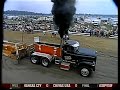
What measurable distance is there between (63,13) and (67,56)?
2.15 ft

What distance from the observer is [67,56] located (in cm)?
317

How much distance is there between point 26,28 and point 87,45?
91cm

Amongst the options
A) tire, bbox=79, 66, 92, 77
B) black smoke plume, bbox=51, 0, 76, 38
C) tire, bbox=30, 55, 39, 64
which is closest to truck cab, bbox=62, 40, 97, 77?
tire, bbox=79, 66, 92, 77

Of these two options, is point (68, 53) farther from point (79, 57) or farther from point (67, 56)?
point (79, 57)

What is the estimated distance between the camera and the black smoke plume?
2812 mm

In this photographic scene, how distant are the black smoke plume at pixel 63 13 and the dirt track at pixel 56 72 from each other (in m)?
0.37

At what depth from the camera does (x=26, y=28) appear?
300cm

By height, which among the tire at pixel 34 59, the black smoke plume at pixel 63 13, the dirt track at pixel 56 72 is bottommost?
the dirt track at pixel 56 72

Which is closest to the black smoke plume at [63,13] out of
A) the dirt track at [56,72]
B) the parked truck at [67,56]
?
the parked truck at [67,56]

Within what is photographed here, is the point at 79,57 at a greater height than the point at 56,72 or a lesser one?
greater

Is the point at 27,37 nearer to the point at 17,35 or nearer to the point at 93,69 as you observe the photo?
the point at 17,35

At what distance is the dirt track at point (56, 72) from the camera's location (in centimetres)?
285

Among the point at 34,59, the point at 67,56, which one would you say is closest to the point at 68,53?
the point at 67,56

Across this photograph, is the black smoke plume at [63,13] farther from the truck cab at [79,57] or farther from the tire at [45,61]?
the tire at [45,61]
